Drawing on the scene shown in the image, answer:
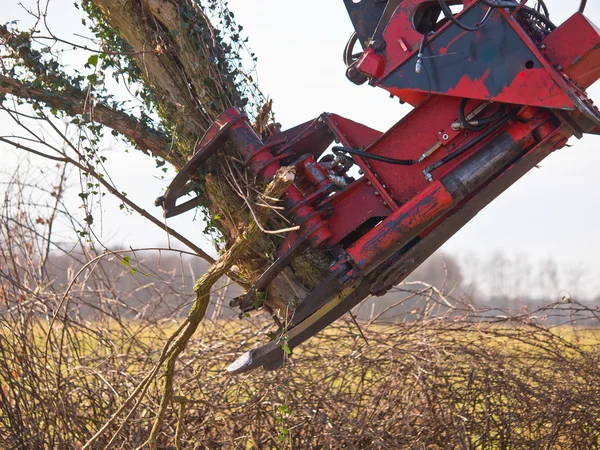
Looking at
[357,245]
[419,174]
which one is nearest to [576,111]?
[419,174]

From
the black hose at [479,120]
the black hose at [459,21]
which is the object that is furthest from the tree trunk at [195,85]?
the black hose at [459,21]

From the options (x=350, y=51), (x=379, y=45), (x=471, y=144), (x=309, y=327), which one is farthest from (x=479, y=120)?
(x=309, y=327)

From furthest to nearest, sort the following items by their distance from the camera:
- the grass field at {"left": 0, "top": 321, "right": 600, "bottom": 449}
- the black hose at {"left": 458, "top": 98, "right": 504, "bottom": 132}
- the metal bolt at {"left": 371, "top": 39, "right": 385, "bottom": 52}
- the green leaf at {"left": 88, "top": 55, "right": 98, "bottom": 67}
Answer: the grass field at {"left": 0, "top": 321, "right": 600, "bottom": 449} → the green leaf at {"left": 88, "top": 55, "right": 98, "bottom": 67} → the metal bolt at {"left": 371, "top": 39, "right": 385, "bottom": 52} → the black hose at {"left": 458, "top": 98, "right": 504, "bottom": 132}

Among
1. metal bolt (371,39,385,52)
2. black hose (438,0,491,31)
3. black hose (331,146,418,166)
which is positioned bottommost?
black hose (331,146,418,166)

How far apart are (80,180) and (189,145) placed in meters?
0.83

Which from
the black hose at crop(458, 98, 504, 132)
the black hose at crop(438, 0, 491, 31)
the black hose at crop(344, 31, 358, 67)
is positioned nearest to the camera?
the black hose at crop(438, 0, 491, 31)

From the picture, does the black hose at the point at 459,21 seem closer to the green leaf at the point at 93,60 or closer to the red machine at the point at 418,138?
the red machine at the point at 418,138

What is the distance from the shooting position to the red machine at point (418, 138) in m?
3.70

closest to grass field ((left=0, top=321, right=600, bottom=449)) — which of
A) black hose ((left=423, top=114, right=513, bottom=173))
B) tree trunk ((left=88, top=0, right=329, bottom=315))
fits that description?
tree trunk ((left=88, top=0, right=329, bottom=315))

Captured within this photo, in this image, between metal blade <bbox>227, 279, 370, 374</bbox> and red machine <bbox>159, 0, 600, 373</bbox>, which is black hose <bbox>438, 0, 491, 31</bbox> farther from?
metal blade <bbox>227, 279, 370, 374</bbox>

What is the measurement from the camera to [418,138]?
4.06 m

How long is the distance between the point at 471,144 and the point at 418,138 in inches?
12.5

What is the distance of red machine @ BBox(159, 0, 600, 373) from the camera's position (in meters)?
3.70

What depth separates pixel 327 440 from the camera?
4727 millimetres
